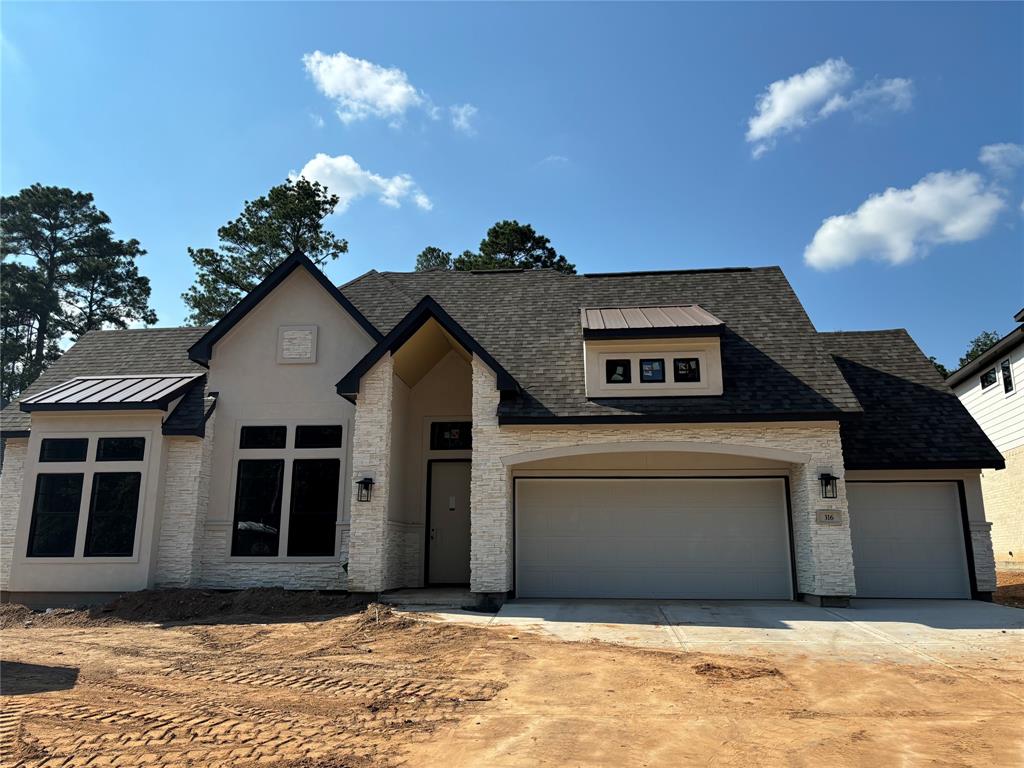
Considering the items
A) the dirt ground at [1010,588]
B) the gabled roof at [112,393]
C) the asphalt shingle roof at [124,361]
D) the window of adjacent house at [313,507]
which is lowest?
the dirt ground at [1010,588]

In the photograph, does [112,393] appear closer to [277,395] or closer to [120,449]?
[120,449]

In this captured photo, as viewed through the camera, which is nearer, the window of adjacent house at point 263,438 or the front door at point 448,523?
the window of adjacent house at point 263,438

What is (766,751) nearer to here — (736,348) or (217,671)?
(217,671)

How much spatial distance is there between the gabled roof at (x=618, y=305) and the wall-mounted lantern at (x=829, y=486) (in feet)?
3.29

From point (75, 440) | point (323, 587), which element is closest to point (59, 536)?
point (75, 440)

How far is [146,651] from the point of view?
8.27 meters

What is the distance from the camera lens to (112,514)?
1243cm

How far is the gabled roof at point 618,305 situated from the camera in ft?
38.6

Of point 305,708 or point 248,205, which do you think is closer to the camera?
point 305,708

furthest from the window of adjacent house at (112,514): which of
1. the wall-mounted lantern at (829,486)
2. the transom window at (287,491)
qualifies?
the wall-mounted lantern at (829,486)

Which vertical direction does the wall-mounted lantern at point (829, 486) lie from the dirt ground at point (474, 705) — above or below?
above

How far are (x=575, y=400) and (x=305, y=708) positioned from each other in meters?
7.44

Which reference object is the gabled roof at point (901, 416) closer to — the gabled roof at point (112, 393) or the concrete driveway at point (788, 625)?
the concrete driveway at point (788, 625)

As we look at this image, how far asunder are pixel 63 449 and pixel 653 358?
11.1 m
